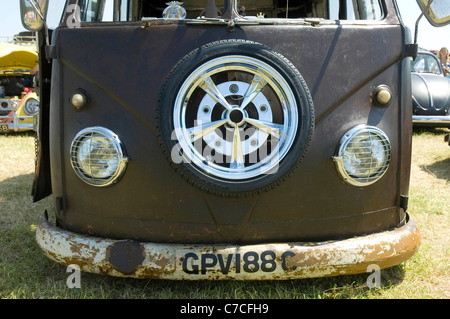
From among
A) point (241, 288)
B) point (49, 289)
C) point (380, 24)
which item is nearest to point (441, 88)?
point (380, 24)

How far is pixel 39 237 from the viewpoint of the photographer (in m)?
2.35

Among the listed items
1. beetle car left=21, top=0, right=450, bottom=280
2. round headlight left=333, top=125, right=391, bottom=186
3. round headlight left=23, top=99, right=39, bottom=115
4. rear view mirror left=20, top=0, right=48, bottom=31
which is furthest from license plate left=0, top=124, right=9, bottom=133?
round headlight left=333, top=125, right=391, bottom=186

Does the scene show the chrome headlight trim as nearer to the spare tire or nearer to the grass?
the grass

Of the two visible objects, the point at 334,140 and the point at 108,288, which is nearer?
the point at 334,140

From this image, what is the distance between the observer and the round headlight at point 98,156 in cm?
211

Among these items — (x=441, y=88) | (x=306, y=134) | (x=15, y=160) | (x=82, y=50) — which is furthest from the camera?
(x=441, y=88)

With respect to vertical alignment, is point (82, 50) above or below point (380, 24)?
below

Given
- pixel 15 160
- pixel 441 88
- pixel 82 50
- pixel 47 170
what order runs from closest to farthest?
pixel 82 50 → pixel 47 170 → pixel 15 160 → pixel 441 88

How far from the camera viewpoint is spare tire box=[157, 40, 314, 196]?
Answer: 205 cm

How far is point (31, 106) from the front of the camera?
368 inches

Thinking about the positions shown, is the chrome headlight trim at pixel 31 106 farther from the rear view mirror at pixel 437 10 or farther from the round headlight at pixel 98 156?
the rear view mirror at pixel 437 10

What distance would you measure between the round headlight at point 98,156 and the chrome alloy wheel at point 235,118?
32cm
